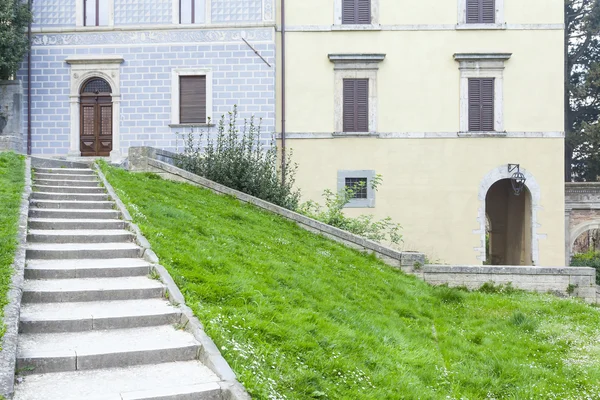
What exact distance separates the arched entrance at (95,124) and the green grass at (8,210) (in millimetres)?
5116

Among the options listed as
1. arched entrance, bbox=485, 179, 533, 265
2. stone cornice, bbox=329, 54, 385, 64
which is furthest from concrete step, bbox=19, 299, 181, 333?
arched entrance, bbox=485, 179, 533, 265

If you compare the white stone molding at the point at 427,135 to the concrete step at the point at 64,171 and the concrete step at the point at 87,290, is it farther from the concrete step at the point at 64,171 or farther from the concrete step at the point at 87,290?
the concrete step at the point at 87,290

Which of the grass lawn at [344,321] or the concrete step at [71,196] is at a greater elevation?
the concrete step at [71,196]

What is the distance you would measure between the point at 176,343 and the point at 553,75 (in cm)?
1656

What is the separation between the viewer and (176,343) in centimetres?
523

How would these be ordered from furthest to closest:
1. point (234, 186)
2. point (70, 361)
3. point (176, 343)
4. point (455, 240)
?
point (455, 240) → point (234, 186) → point (176, 343) → point (70, 361)

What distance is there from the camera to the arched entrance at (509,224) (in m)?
18.4

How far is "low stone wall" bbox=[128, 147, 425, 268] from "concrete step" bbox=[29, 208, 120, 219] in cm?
447

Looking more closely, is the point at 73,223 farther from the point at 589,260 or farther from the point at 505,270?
the point at 589,260

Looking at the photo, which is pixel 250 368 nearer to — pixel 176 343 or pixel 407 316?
pixel 176 343

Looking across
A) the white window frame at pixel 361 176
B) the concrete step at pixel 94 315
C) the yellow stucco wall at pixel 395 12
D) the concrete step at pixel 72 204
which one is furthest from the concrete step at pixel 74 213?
the yellow stucco wall at pixel 395 12

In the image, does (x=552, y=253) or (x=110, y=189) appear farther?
(x=552, y=253)

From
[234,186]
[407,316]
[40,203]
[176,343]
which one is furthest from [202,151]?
[176,343]

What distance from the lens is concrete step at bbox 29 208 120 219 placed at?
9.00m
